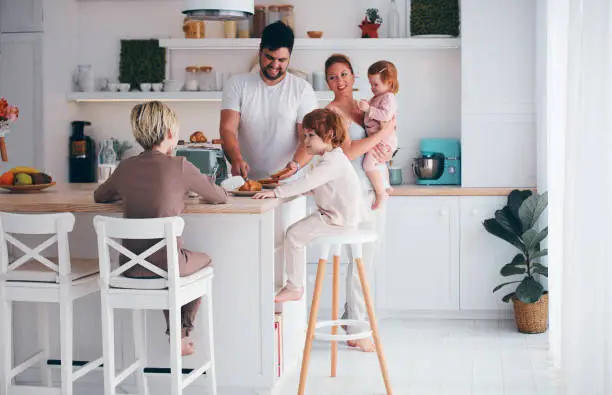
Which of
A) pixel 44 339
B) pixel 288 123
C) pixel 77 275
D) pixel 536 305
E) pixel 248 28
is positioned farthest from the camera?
pixel 248 28

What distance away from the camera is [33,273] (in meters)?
3.80

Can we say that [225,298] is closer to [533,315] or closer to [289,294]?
[289,294]

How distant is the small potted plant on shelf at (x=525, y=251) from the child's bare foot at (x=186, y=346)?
2449 millimetres

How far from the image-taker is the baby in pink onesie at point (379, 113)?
5.13 meters

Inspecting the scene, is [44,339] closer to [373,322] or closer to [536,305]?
[373,322]

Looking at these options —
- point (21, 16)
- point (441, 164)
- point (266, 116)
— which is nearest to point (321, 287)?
point (266, 116)

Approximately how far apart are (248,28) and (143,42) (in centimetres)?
79

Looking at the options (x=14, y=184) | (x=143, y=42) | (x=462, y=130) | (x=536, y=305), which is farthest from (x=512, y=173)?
(x=14, y=184)

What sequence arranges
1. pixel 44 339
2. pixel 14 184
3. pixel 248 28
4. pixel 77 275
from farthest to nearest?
pixel 248 28 → pixel 14 184 → pixel 44 339 → pixel 77 275

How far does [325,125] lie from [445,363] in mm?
1573

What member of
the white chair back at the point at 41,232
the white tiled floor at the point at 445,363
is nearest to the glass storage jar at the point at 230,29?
the white tiled floor at the point at 445,363

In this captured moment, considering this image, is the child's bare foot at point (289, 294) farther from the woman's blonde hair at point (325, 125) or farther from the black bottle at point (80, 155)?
the black bottle at point (80, 155)

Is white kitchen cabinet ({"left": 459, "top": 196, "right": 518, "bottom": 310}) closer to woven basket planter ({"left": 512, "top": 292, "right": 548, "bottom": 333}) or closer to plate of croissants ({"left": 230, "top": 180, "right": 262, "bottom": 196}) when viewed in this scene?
woven basket planter ({"left": 512, "top": 292, "right": 548, "bottom": 333})

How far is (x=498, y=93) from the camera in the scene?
6.29 meters
